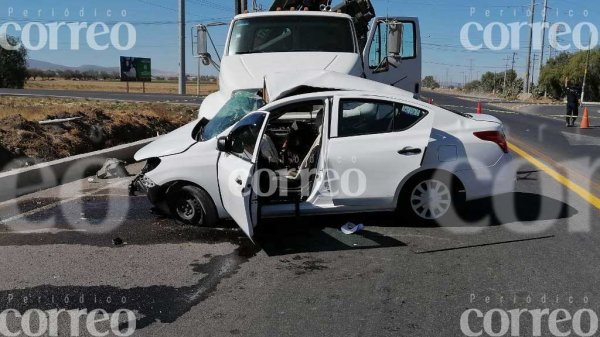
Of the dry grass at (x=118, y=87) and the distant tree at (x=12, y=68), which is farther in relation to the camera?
the distant tree at (x=12, y=68)

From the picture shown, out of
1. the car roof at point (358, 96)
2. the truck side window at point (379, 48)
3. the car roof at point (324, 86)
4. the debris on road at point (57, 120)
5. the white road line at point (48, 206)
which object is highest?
the truck side window at point (379, 48)

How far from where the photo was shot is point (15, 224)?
694 cm

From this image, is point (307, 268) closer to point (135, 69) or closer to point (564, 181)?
point (564, 181)

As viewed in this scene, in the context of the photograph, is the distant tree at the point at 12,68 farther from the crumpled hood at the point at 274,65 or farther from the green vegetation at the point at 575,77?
the crumpled hood at the point at 274,65

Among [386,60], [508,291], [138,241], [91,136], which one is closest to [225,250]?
[138,241]

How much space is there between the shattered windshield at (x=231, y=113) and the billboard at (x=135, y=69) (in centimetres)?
6178

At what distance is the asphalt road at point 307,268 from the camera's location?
14.0 feet

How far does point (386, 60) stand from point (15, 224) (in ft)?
23.3

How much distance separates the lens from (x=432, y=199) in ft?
21.7

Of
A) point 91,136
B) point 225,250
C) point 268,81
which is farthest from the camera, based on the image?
point 91,136

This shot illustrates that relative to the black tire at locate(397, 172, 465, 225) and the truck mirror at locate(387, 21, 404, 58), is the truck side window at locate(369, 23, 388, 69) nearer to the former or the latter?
the truck mirror at locate(387, 21, 404, 58)

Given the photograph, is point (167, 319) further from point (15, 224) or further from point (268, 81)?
point (268, 81)

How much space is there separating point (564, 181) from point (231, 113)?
17.8 ft

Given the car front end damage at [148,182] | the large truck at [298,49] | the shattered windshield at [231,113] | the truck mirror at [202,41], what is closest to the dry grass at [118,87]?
the truck mirror at [202,41]
